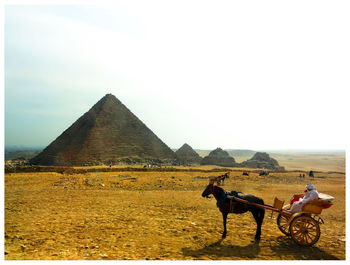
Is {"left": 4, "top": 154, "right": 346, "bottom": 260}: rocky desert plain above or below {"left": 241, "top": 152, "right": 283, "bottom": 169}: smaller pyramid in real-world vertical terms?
above

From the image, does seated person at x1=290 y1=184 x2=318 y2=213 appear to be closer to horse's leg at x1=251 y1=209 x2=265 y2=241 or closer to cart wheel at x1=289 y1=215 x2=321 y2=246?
cart wheel at x1=289 y1=215 x2=321 y2=246

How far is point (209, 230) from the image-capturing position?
6004mm

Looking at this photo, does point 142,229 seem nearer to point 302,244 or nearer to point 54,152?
point 302,244

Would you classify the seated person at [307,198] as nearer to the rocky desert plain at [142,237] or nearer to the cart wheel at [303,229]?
the cart wheel at [303,229]

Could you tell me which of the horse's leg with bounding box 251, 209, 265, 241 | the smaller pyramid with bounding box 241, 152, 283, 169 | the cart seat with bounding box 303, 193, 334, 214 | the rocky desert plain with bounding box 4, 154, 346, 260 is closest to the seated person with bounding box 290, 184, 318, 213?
the cart seat with bounding box 303, 193, 334, 214

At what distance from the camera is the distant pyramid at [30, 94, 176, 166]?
43.2m

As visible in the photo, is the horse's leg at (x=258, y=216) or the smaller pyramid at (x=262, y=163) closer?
the horse's leg at (x=258, y=216)

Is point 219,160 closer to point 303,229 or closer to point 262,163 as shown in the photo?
point 262,163

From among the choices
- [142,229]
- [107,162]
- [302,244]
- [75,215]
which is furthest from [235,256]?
[107,162]

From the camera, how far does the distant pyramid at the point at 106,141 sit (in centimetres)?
4325

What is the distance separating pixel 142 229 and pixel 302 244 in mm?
3756

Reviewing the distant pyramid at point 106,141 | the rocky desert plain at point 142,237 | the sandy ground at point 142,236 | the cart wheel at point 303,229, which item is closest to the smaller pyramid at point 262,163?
the distant pyramid at point 106,141

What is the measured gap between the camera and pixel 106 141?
47156 mm

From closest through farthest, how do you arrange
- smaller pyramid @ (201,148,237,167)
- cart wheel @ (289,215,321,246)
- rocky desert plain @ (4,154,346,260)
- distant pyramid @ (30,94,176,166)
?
rocky desert plain @ (4,154,346,260) → cart wheel @ (289,215,321,246) → distant pyramid @ (30,94,176,166) → smaller pyramid @ (201,148,237,167)
